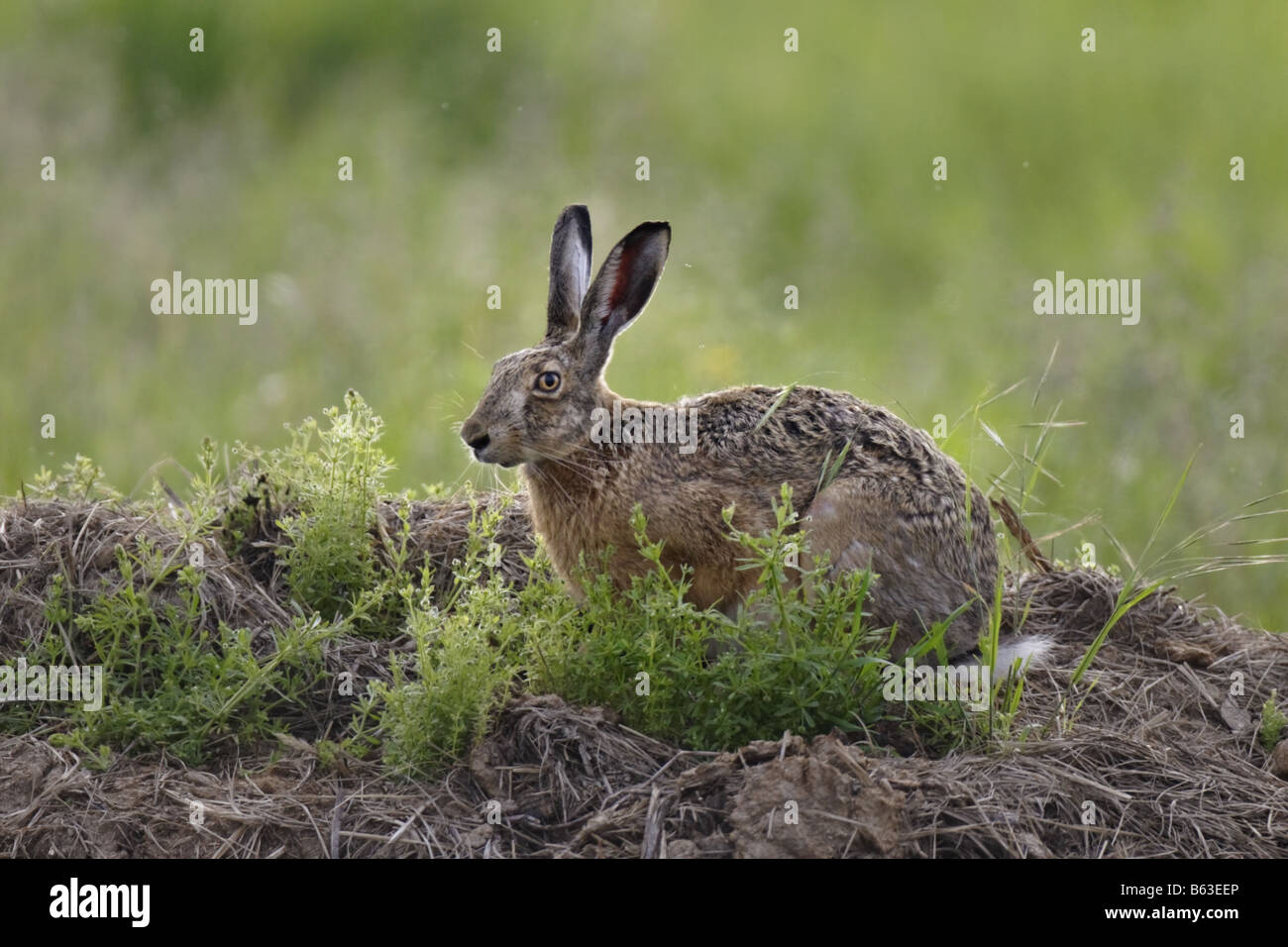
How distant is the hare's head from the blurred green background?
1817 millimetres

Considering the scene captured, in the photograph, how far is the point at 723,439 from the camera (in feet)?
21.3

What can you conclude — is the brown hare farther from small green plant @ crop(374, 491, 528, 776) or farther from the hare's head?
small green plant @ crop(374, 491, 528, 776)

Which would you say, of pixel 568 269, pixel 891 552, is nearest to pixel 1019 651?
pixel 891 552

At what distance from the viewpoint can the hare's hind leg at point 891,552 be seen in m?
5.99

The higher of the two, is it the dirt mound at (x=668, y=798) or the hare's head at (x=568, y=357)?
the hare's head at (x=568, y=357)

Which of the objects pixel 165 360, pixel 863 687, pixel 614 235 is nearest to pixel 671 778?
pixel 863 687

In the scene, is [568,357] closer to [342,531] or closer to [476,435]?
[476,435]

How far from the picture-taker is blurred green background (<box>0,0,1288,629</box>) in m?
9.92

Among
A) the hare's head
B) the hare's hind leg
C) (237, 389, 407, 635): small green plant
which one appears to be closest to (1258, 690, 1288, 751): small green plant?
the hare's hind leg

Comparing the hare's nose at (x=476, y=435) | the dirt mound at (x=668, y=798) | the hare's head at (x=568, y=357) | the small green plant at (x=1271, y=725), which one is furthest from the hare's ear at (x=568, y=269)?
the small green plant at (x=1271, y=725)

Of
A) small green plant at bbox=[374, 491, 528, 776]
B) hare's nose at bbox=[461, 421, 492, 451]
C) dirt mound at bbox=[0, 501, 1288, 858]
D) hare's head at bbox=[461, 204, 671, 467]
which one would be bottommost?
dirt mound at bbox=[0, 501, 1288, 858]

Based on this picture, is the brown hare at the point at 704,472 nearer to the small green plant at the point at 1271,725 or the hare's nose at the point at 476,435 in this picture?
the hare's nose at the point at 476,435

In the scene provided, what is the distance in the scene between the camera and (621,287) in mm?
6414
